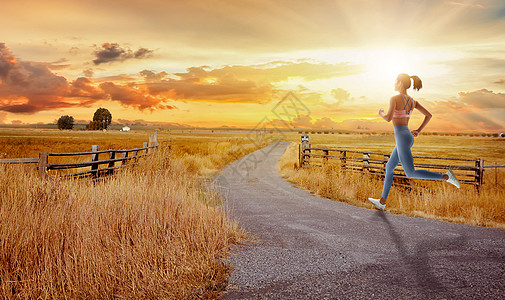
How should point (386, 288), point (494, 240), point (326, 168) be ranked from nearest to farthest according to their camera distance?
1. point (386, 288)
2. point (494, 240)
3. point (326, 168)

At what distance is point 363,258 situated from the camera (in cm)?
559

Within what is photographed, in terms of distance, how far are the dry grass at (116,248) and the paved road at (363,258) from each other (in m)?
0.55

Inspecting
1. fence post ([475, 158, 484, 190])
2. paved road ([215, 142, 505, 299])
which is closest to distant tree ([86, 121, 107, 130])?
paved road ([215, 142, 505, 299])

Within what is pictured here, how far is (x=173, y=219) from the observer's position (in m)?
5.90

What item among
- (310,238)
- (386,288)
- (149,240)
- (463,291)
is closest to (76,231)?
(149,240)

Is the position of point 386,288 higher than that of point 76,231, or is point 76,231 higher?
point 76,231

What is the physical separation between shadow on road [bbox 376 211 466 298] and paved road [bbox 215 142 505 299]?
0.04 ft

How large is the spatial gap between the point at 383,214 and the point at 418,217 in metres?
0.91

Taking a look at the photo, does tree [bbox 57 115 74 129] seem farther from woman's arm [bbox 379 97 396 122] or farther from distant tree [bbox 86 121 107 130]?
woman's arm [bbox 379 97 396 122]

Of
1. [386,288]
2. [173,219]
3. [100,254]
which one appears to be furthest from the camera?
[173,219]

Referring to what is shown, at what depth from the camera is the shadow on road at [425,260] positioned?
4.40 meters

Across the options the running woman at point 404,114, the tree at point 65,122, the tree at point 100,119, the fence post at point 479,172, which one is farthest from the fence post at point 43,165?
the tree at point 65,122

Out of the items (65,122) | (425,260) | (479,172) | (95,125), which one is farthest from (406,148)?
(65,122)

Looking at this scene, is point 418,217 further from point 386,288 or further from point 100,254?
point 100,254
